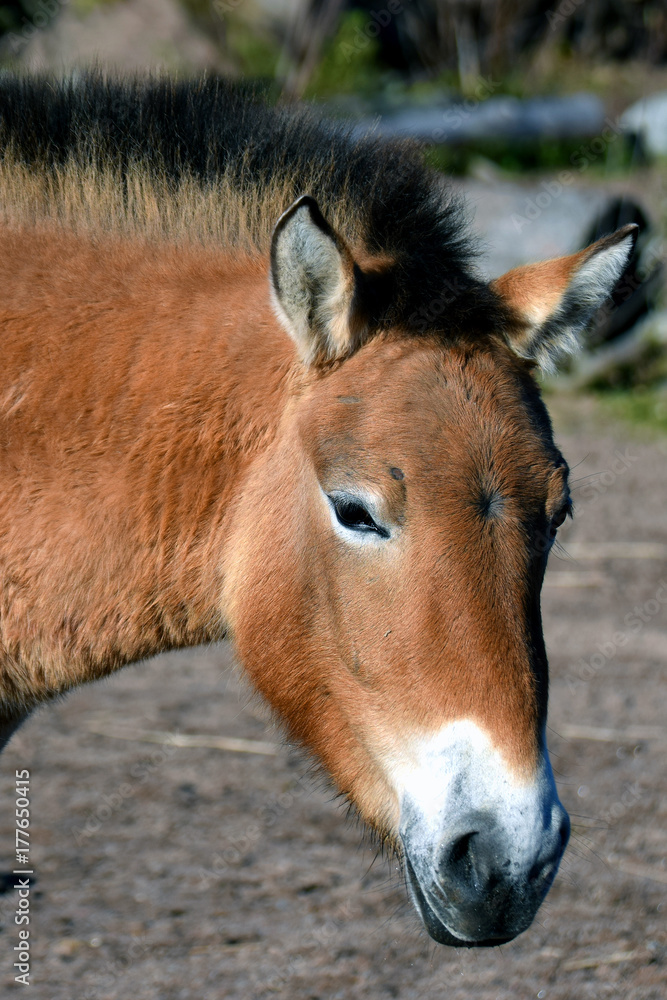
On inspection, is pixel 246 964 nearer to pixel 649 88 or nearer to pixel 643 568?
pixel 643 568

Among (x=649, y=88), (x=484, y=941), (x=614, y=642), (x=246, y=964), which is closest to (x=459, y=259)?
(x=484, y=941)

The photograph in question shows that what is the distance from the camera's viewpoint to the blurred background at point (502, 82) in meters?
11.2

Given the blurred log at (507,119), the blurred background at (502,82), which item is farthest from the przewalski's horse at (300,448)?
the blurred log at (507,119)

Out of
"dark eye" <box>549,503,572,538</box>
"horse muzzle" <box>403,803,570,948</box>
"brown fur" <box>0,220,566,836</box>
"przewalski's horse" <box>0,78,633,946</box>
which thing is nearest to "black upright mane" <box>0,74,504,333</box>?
"przewalski's horse" <box>0,78,633,946</box>

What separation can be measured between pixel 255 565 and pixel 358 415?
0.52 meters

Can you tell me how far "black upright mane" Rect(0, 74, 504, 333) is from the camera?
2.97 meters

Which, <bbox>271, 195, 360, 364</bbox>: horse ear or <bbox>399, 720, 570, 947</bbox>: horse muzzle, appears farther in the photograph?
<bbox>271, 195, 360, 364</bbox>: horse ear

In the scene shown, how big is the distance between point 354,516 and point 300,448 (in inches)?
11.2

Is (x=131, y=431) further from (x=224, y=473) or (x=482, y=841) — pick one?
(x=482, y=841)

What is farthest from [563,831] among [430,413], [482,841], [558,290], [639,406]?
[639,406]

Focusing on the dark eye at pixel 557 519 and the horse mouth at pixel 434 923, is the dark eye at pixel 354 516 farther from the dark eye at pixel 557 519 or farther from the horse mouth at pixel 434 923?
the horse mouth at pixel 434 923

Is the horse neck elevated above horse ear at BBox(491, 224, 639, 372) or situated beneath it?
situated beneath

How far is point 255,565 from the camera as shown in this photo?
109 inches

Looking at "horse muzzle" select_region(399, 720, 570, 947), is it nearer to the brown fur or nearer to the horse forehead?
the brown fur
